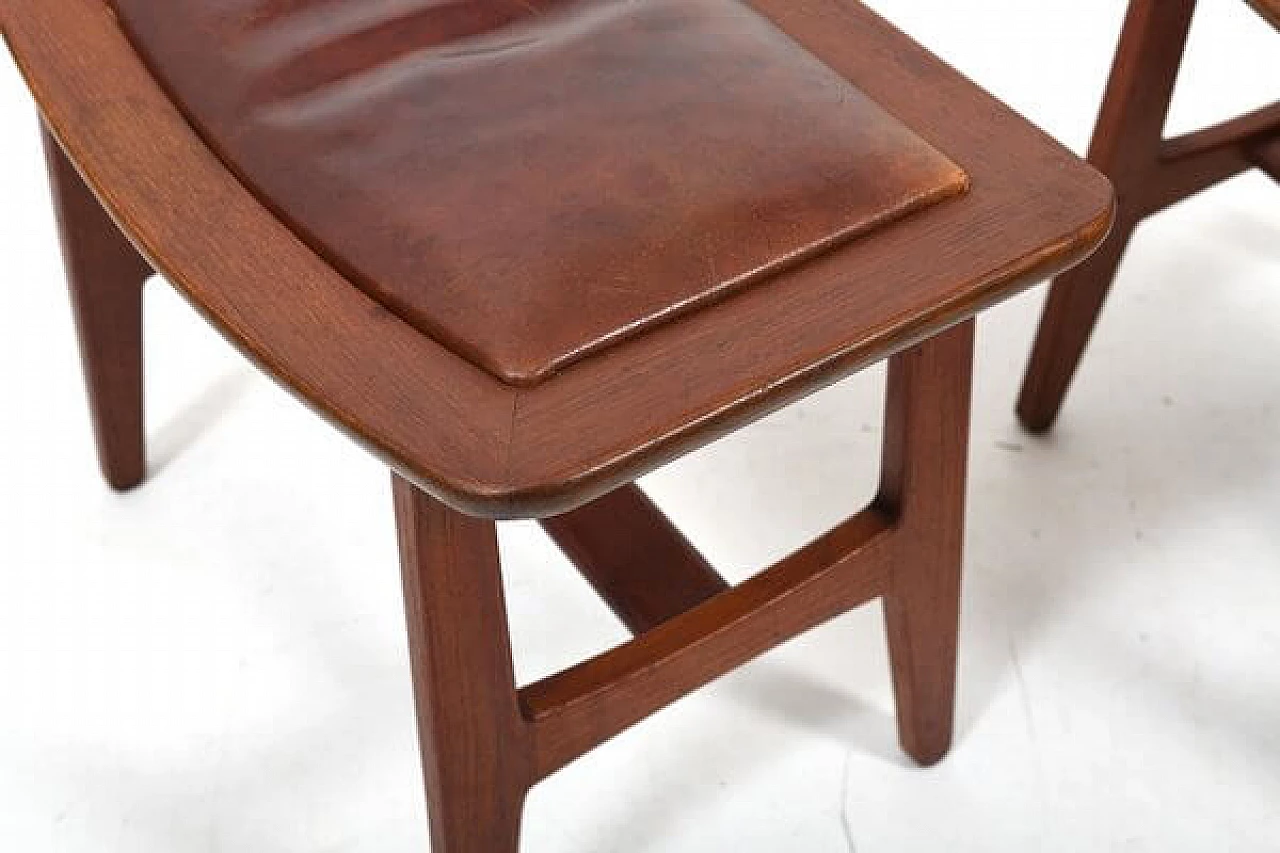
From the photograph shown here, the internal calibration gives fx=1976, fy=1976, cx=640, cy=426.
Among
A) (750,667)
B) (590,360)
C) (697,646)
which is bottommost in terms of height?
(750,667)

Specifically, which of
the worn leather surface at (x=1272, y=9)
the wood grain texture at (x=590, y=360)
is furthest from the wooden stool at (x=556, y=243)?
the worn leather surface at (x=1272, y=9)

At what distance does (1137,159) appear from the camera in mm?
1542

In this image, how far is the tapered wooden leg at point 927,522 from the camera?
1.19m

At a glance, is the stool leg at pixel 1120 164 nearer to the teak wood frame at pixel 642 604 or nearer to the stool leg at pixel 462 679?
the teak wood frame at pixel 642 604

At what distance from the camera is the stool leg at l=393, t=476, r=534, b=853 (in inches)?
42.1

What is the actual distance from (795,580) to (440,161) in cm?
35

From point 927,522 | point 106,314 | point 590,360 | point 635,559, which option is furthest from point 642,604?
point 106,314

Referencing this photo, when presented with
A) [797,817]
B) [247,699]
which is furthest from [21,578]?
[797,817]

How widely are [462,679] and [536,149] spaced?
302mm

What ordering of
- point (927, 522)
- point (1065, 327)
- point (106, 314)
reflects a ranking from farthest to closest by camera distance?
1. point (1065, 327)
2. point (106, 314)
3. point (927, 522)

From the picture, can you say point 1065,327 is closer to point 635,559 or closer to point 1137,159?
point 1137,159

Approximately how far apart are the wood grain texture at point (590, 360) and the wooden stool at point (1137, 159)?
1.19ft

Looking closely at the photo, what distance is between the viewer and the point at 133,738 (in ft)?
4.87

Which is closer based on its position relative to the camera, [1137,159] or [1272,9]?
[1272,9]
